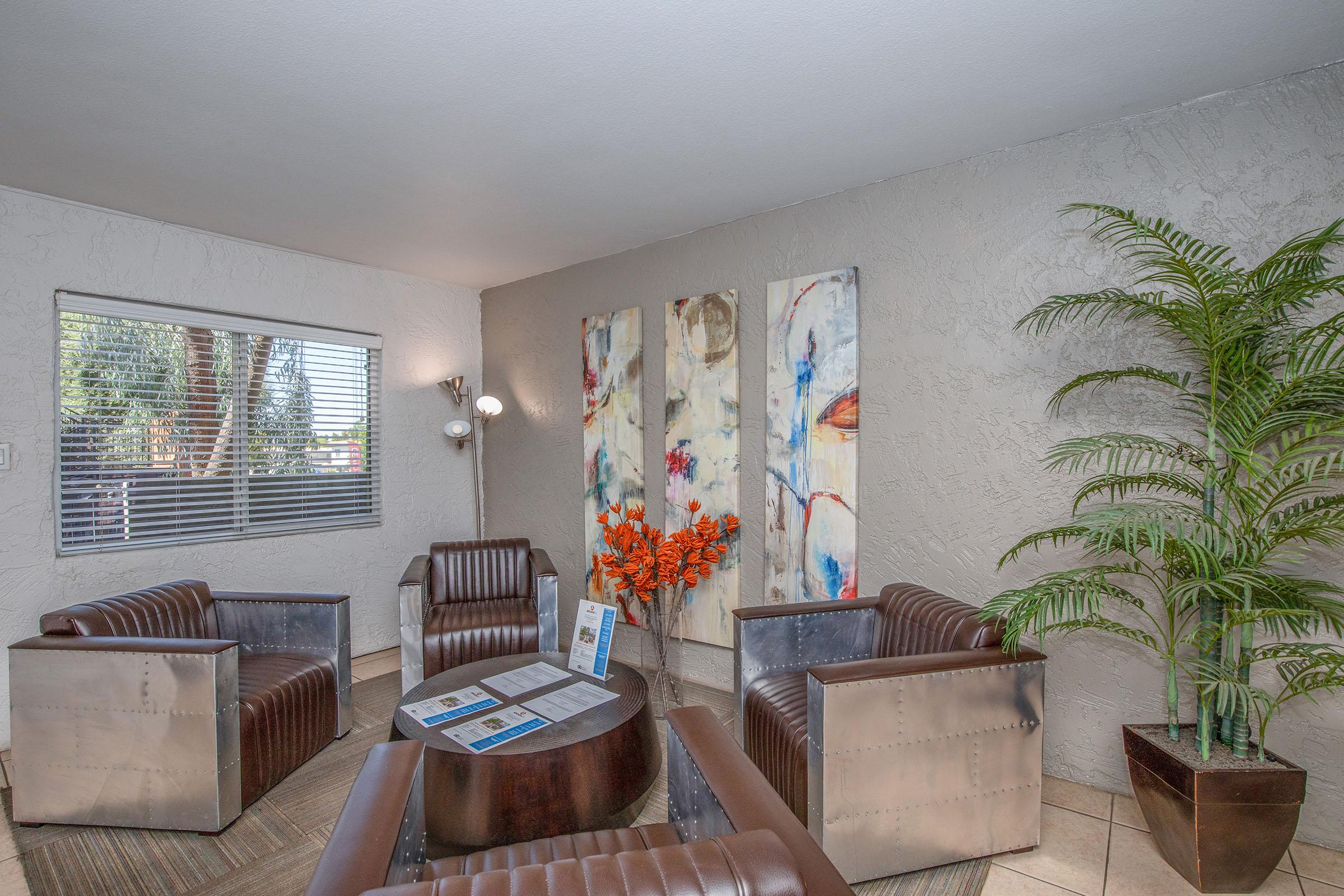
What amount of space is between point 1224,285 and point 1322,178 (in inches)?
21.8

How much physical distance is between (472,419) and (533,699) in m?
2.89

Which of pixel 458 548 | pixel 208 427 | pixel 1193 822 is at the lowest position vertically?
pixel 1193 822

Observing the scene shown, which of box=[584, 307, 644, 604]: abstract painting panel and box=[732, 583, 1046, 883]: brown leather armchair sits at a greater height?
box=[584, 307, 644, 604]: abstract painting panel

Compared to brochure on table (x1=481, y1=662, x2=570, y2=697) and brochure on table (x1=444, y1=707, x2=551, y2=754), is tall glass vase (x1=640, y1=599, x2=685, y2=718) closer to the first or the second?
brochure on table (x1=481, y1=662, x2=570, y2=697)

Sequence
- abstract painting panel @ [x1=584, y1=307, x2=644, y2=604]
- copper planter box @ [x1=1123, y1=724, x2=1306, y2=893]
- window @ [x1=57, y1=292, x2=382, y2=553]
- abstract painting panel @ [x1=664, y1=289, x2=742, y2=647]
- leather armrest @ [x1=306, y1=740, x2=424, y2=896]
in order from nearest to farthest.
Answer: leather armrest @ [x1=306, y1=740, x2=424, y2=896] → copper planter box @ [x1=1123, y1=724, x2=1306, y2=893] → window @ [x1=57, y1=292, x2=382, y2=553] → abstract painting panel @ [x1=664, y1=289, x2=742, y2=647] → abstract painting panel @ [x1=584, y1=307, x2=644, y2=604]

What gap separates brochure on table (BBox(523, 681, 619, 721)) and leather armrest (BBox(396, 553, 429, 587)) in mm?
1255

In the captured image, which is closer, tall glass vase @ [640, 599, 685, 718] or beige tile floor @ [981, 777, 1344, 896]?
beige tile floor @ [981, 777, 1344, 896]

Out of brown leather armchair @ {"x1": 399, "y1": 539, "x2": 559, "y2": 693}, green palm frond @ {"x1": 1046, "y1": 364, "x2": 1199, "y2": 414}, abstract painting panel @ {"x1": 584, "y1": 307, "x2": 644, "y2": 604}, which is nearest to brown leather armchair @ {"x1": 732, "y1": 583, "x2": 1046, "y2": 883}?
green palm frond @ {"x1": 1046, "y1": 364, "x2": 1199, "y2": 414}

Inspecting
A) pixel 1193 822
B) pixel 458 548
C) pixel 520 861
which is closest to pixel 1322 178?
pixel 1193 822

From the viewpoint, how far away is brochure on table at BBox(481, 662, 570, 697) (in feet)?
8.20

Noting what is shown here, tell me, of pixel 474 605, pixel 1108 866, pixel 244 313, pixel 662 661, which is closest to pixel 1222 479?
pixel 1108 866

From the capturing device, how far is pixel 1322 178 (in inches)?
80.6

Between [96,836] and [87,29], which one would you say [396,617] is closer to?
[96,836]

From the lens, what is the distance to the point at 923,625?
2334 mm
